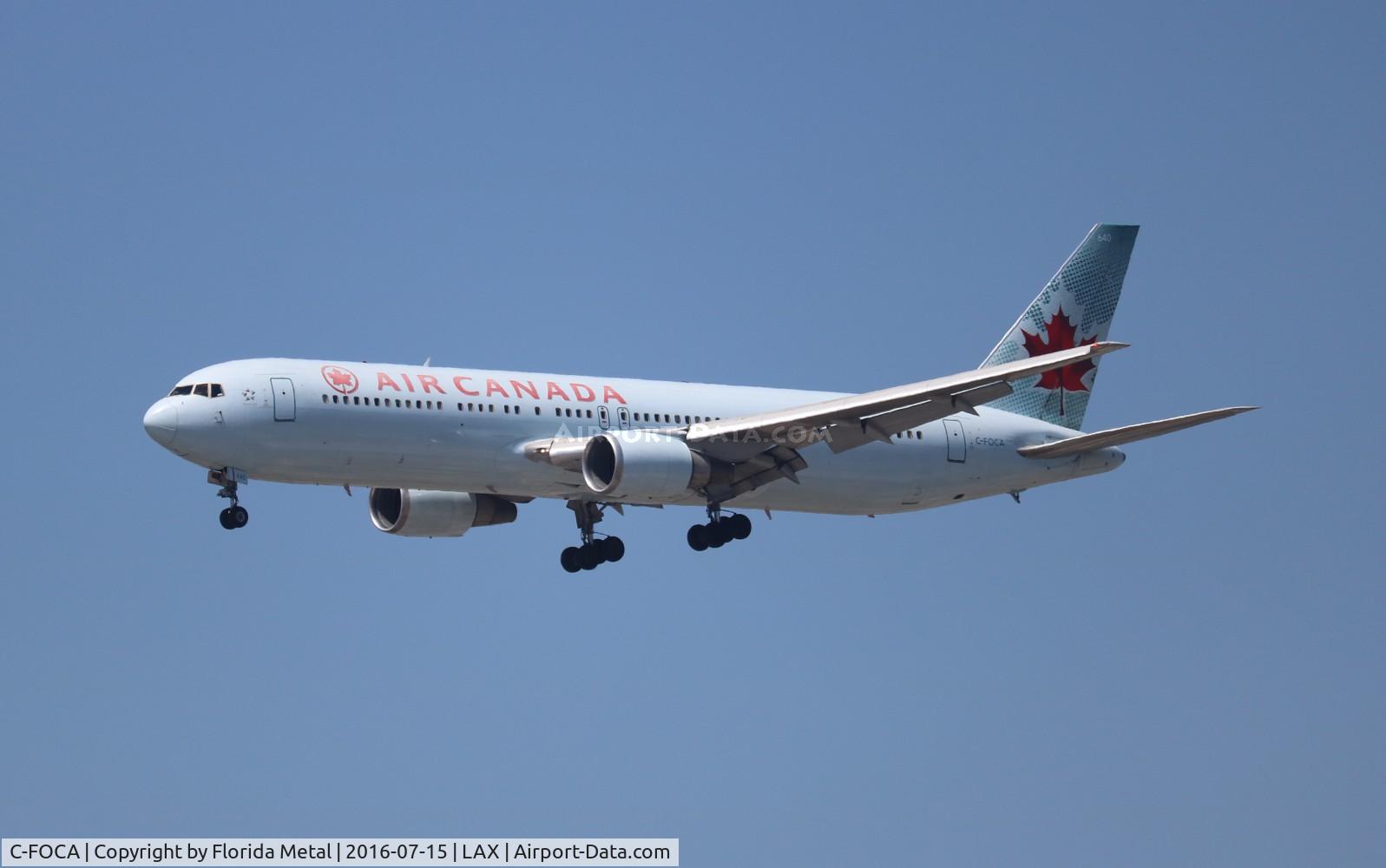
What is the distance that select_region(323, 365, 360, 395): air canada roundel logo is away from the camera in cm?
4428

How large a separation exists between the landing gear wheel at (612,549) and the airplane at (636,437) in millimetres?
47

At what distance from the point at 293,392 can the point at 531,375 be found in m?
6.39

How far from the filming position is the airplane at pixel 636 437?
43.8m

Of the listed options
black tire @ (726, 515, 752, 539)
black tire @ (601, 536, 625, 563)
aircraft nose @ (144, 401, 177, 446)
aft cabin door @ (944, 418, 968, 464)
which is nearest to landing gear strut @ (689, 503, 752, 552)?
black tire @ (726, 515, 752, 539)

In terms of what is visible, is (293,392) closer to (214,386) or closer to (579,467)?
(214,386)

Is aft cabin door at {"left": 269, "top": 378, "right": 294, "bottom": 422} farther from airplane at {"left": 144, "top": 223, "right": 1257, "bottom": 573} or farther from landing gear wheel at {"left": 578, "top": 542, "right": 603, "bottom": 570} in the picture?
landing gear wheel at {"left": 578, "top": 542, "right": 603, "bottom": 570}

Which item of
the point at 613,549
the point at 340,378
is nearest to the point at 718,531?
the point at 613,549

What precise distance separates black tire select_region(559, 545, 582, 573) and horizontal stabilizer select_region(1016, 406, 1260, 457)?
12414 mm

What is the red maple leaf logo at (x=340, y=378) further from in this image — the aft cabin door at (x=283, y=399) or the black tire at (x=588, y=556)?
the black tire at (x=588, y=556)

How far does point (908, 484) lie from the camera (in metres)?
51.5

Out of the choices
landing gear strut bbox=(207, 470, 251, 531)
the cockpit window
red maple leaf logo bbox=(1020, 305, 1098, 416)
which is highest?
red maple leaf logo bbox=(1020, 305, 1098, 416)

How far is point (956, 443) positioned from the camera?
52.1 metres

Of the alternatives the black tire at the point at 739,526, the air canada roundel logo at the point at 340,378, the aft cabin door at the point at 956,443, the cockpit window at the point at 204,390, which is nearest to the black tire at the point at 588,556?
the black tire at the point at 739,526

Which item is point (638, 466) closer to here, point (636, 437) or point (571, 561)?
point (636, 437)
